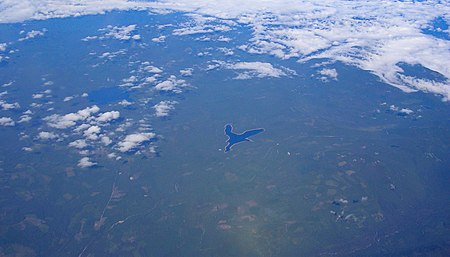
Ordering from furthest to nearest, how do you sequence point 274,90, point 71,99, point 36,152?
point 274,90, point 71,99, point 36,152

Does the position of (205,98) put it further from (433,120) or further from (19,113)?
(433,120)

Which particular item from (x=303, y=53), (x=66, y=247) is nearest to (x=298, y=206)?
(x=66, y=247)

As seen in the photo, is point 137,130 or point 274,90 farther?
point 274,90

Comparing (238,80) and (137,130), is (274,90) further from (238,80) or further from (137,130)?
(137,130)

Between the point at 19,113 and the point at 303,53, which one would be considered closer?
the point at 19,113

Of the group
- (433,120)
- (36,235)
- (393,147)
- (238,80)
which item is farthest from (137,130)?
(433,120)

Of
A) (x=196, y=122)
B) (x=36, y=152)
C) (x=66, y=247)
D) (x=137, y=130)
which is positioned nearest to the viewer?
(x=66, y=247)
